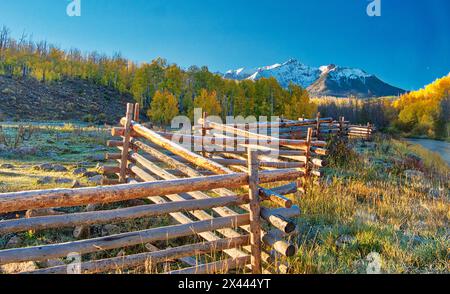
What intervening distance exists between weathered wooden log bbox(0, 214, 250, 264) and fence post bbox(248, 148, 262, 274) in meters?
0.15

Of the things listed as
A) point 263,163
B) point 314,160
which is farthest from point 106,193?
point 314,160

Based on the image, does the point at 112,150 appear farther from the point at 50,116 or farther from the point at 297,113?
the point at 297,113

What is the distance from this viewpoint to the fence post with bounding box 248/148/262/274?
2.93 meters

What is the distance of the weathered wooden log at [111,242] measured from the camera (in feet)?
7.57

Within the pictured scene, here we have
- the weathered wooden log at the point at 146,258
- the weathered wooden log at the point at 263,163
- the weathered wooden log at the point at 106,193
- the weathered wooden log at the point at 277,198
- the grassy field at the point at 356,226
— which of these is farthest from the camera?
the weathered wooden log at the point at 263,163

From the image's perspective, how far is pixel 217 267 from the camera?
2939 millimetres

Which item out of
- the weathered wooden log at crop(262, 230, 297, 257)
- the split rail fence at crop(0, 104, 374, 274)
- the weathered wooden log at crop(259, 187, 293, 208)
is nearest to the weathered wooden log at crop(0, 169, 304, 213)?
the split rail fence at crop(0, 104, 374, 274)

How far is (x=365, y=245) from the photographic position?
12.8ft

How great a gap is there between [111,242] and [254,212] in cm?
127

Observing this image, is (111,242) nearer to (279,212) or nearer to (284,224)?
(284,224)

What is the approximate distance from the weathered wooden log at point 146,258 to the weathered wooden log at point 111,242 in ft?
0.34

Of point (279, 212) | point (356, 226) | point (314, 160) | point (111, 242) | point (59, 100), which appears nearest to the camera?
point (111, 242)

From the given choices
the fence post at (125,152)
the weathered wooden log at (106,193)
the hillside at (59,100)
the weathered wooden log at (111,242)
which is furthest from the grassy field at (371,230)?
the hillside at (59,100)

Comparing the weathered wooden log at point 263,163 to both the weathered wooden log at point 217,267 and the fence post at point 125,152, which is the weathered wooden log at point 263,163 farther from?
the weathered wooden log at point 217,267
